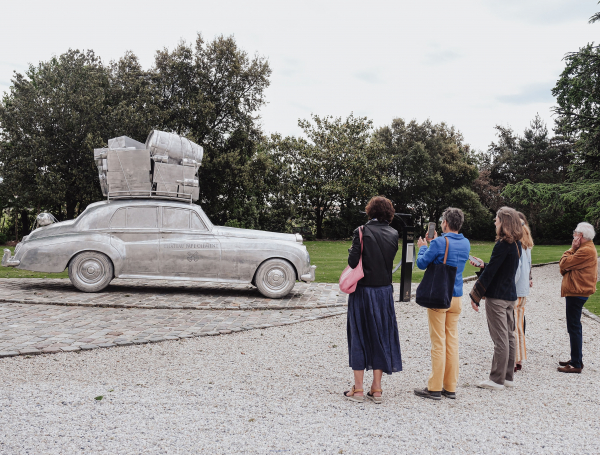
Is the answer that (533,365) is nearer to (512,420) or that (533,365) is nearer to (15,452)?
(512,420)

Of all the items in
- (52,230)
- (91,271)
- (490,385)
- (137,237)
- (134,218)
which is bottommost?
(490,385)

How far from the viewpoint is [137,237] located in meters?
9.66

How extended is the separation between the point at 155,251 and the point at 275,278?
238cm

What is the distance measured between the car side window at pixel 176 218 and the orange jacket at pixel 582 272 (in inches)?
265

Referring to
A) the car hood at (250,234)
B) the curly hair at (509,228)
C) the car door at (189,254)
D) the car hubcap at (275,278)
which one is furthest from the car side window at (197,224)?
the curly hair at (509,228)

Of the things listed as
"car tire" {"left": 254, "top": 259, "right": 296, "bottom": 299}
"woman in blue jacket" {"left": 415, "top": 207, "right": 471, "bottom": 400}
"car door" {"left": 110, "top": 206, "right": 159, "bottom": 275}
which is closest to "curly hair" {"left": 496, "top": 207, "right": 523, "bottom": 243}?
"woman in blue jacket" {"left": 415, "top": 207, "right": 471, "bottom": 400}

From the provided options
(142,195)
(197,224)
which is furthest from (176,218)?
(142,195)

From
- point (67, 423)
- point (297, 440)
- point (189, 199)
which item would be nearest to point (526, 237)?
point (297, 440)

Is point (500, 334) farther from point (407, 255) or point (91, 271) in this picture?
point (91, 271)

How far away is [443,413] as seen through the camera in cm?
409

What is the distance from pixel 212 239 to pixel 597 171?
18.3 meters

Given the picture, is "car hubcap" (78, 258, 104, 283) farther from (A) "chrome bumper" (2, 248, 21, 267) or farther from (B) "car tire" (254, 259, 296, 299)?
(B) "car tire" (254, 259, 296, 299)

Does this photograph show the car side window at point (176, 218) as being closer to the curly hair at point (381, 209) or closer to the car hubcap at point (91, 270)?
the car hubcap at point (91, 270)

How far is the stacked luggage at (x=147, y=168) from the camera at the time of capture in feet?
32.8
